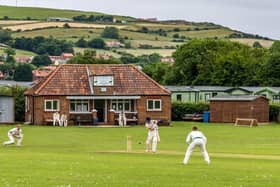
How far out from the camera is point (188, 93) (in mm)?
109438

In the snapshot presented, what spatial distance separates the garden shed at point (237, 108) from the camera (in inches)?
3442

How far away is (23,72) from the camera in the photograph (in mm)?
163250

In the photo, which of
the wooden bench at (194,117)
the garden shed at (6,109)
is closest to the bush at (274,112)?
the wooden bench at (194,117)

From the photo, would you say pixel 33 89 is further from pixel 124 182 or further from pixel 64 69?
pixel 124 182

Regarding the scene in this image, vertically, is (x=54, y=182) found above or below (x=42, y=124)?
above

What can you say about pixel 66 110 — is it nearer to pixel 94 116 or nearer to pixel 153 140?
pixel 94 116

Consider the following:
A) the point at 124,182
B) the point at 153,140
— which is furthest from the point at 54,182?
the point at 153,140

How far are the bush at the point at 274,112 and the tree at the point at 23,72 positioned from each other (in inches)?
3100

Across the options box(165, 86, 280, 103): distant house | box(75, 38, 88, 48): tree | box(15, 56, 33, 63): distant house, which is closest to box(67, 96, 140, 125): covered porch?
box(165, 86, 280, 103): distant house

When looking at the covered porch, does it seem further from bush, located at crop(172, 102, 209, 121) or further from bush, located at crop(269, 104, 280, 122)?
bush, located at crop(269, 104, 280, 122)

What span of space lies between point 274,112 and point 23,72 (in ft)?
269

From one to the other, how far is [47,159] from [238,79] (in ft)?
311

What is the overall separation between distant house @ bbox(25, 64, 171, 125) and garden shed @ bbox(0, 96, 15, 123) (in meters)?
1.81

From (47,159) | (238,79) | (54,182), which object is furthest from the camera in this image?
(238,79)
